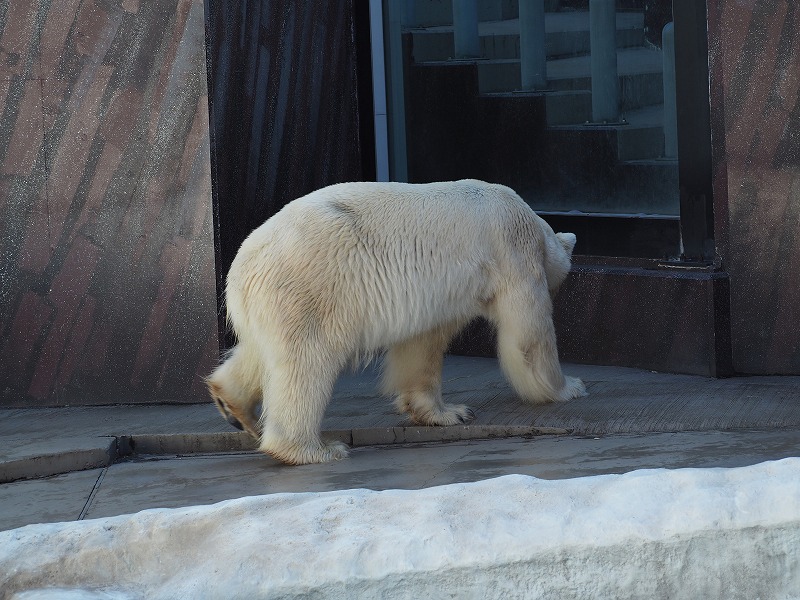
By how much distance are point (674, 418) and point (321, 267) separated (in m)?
1.66

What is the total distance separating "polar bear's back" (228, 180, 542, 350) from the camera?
4805 millimetres

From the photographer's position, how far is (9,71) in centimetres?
611

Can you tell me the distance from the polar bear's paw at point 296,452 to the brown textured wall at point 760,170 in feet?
7.63

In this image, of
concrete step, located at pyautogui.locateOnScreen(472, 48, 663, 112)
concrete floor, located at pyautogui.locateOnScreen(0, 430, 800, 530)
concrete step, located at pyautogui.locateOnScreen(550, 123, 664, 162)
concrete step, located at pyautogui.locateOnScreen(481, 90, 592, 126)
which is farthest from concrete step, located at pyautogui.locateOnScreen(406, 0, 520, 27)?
concrete floor, located at pyautogui.locateOnScreen(0, 430, 800, 530)

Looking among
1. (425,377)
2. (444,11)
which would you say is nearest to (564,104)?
(444,11)

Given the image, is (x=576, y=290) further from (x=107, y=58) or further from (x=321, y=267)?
(x=107, y=58)

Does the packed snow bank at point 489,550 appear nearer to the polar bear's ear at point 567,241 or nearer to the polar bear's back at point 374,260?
the polar bear's back at point 374,260

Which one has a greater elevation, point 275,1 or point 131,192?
point 275,1

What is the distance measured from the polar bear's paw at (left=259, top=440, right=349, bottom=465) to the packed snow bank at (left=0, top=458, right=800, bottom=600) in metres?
1.55

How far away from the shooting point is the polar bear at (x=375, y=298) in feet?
15.8

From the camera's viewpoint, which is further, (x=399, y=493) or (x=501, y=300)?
(x=501, y=300)

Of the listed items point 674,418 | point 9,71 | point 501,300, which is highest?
point 9,71

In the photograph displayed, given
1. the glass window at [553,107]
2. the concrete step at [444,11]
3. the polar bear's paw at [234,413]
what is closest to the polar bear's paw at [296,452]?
the polar bear's paw at [234,413]

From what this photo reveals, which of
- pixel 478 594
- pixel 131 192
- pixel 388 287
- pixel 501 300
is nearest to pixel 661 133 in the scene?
pixel 501 300
